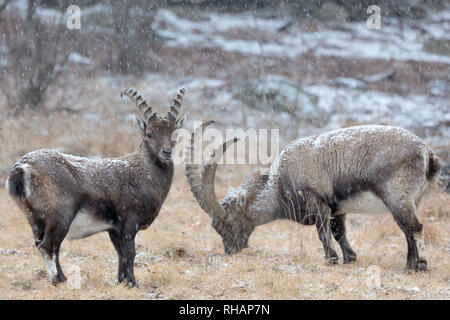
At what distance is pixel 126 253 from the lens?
25.8 ft

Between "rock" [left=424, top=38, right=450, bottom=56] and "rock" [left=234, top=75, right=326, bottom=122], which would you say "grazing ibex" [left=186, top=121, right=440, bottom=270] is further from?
"rock" [left=424, top=38, right=450, bottom=56]

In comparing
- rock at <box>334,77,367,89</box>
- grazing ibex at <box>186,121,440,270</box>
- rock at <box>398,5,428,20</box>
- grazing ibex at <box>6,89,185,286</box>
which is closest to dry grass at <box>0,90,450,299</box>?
grazing ibex at <box>186,121,440,270</box>

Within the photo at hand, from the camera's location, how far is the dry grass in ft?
25.2

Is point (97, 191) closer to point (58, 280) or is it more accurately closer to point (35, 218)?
point (35, 218)

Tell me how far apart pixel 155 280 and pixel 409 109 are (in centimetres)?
1664

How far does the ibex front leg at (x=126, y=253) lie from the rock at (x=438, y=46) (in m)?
22.6

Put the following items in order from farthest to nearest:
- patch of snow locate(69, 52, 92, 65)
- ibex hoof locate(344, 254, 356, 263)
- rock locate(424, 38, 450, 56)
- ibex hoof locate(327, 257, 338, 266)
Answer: rock locate(424, 38, 450, 56), patch of snow locate(69, 52, 92, 65), ibex hoof locate(344, 254, 356, 263), ibex hoof locate(327, 257, 338, 266)

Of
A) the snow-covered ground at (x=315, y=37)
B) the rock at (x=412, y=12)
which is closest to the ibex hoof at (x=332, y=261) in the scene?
the snow-covered ground at (x=315, y=37)

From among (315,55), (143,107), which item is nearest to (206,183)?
(143,107)

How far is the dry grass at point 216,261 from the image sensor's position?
7.70 m

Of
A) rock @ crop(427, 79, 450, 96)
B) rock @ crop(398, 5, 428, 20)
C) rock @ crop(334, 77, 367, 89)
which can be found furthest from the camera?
rock @ crop(398, 5, 428, 20)

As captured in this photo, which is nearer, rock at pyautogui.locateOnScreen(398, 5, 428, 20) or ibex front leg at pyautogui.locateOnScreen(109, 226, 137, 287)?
ibex front leg at pyautogui.locateOnScreen(109, 226, 137, 287)

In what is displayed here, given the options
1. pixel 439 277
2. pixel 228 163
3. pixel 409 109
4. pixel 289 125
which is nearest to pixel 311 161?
pixel 439 277

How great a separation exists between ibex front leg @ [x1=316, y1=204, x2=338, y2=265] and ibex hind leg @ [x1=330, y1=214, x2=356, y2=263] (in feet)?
1.33
